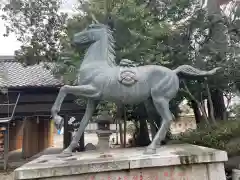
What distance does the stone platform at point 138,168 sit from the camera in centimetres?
358

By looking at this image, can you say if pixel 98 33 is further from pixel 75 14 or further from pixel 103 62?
pixel 75 14

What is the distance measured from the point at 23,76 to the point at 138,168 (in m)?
12.0

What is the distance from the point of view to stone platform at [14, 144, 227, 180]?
11.8ft

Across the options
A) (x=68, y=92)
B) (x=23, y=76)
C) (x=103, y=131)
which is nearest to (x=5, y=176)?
(x=103, y=131)

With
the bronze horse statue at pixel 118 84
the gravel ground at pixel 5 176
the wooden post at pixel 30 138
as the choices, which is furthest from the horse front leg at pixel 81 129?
the wooden post at pixel 30 138

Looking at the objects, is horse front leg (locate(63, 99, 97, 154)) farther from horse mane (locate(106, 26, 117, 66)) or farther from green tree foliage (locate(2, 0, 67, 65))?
green tree foliage (locate(2, 0, 67, 65))

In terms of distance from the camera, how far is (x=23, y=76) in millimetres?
14023

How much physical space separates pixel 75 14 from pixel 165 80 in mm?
5823

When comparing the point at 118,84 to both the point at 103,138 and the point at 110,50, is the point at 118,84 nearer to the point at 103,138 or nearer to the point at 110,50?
the point at 110,50

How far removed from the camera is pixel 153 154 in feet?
13.6

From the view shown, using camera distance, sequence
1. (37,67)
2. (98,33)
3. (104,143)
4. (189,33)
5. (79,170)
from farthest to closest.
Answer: (37,67)
(189,33)
(104,143)
(98,33)
(79,170)

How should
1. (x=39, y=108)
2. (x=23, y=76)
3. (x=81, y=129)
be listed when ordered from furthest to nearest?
(x=23, y=76)
(x=39, y=108)
(x=81, y=129)

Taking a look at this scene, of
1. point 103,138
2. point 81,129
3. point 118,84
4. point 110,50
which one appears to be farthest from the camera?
point 103,138

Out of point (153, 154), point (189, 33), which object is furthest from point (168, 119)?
point (189, 33)
